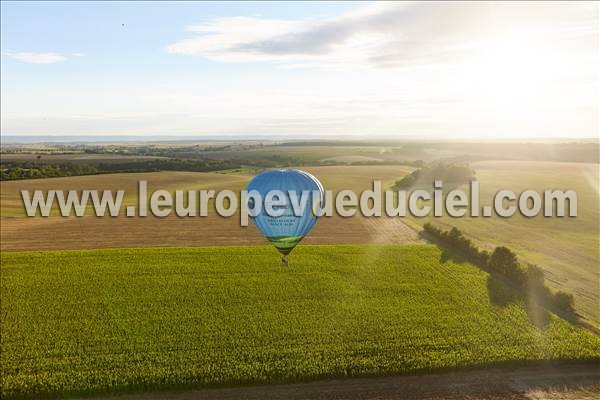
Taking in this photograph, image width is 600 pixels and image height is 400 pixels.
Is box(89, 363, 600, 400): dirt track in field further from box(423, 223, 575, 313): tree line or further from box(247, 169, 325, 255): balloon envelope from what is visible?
box(247, 169, 325, 255): balloon envelope

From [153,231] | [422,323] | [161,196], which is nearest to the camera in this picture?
[422,323]

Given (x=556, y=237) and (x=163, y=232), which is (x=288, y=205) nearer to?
(x=163, y=232)

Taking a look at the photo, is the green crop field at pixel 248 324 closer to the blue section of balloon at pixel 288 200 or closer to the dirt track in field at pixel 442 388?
the dirt track in field at pixel 442 388

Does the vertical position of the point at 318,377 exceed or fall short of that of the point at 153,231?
it falls short

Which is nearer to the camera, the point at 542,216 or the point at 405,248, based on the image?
the point at 405,248


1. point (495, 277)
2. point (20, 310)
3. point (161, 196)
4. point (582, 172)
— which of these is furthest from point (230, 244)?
point (582, 172)

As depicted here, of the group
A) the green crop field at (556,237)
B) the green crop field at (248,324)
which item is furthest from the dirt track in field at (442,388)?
the green crop field at (556,237)

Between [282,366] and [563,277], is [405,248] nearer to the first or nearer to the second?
[563,277]
